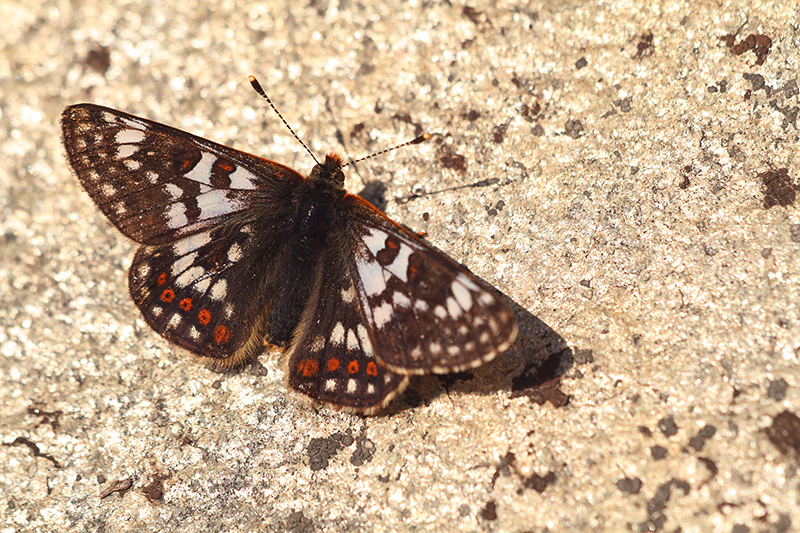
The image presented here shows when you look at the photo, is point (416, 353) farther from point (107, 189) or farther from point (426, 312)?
point (107, 189)

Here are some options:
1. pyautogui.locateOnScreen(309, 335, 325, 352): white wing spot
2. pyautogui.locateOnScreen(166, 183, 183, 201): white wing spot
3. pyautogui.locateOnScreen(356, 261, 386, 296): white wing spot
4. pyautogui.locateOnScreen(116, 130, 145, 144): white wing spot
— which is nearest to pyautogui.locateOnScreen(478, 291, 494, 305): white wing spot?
pyautogui.locateOnScreen(356, 261, 386, 296): white wing spot

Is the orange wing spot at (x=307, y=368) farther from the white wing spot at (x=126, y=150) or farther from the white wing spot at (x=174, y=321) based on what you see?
the white wing spot at (x=126, y=150)

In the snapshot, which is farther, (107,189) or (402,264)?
(107,189)

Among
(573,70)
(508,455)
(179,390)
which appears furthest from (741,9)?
(179,390)

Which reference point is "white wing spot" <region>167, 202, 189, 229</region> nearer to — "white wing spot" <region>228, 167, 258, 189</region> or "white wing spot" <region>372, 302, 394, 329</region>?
"white wing spot" <region>228, 167, 258, 189</region>

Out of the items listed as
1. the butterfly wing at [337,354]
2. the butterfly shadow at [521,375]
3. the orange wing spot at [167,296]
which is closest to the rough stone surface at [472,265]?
the butterfly shadow at [521,375]

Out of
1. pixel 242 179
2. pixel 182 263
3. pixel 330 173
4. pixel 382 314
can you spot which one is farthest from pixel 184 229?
pixel 382 314

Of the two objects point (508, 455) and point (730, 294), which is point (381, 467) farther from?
point (730, 294)
